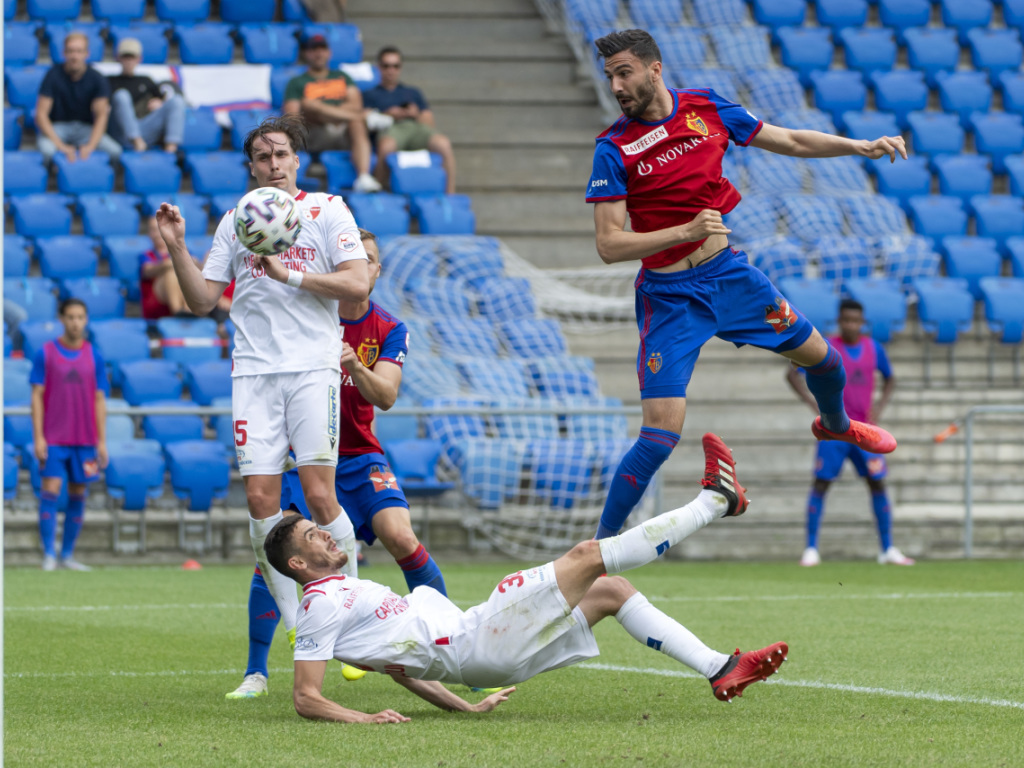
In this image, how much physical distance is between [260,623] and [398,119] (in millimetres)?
10998

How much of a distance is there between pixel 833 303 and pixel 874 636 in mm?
7385

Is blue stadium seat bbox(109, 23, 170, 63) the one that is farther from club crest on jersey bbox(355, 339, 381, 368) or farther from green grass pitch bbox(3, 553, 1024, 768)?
club crest on jersey bbox(355, 339, 381, 368)

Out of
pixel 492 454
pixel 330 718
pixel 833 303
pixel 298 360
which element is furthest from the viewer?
pixel 833 303

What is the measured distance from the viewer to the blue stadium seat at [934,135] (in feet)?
56.3

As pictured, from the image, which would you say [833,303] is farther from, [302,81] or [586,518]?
[302,81]

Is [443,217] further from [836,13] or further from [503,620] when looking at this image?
[503,620]

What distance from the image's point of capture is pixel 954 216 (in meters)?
15.9

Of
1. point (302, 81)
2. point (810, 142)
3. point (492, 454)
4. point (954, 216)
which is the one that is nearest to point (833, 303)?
point (954, 216)

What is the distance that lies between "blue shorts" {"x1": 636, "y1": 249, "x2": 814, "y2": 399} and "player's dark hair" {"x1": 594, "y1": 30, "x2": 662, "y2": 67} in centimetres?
87

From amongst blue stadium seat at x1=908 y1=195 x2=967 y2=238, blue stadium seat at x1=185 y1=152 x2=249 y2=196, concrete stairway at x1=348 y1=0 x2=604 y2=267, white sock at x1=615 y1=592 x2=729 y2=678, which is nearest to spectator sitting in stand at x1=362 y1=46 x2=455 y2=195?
concrete stairway at x1=348 y1=0 x2=604 y2=267

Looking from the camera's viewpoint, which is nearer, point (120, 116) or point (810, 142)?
point (810, 142)

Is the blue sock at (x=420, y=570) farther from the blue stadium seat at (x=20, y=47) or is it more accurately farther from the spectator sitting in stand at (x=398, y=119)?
the blue stadium seat at (x=20, y=47)

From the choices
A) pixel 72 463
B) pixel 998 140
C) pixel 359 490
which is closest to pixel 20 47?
pixel 72 463

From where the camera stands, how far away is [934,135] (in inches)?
678
